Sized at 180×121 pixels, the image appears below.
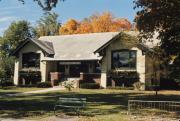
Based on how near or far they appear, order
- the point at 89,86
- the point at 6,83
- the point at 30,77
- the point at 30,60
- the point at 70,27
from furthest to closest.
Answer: the point at 70,27
the point at 30,60
the point at 30,77
the point at 6,83
the point at 89,86

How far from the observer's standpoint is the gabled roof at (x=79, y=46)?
52.4 m

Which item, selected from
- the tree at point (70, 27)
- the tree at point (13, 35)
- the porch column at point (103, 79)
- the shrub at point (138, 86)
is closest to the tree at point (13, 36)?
the tree at point (13, 35)

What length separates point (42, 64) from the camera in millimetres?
55312

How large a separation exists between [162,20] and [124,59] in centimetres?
2068

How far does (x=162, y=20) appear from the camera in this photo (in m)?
28.3

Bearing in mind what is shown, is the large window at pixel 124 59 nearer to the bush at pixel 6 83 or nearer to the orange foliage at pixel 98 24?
the bush at pixel 6 83

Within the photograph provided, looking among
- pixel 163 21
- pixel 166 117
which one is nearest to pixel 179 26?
pixel 163 21

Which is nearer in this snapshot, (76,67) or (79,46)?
(76,67)

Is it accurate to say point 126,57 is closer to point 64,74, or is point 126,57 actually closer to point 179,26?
point 64,74

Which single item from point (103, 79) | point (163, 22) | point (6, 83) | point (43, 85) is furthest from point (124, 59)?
point (163, 22)

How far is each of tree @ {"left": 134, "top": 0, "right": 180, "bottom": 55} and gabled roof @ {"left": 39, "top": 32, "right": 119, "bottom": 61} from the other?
19.1 m

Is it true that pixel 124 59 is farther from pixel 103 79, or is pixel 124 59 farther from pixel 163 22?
pixel 163 22

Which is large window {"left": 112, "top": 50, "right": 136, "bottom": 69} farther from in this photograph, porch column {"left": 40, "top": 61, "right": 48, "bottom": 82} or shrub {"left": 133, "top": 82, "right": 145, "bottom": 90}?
porch column {"left": 40, "top": 61, "right": 48, "bottom": 82}

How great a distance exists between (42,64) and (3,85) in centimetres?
556
